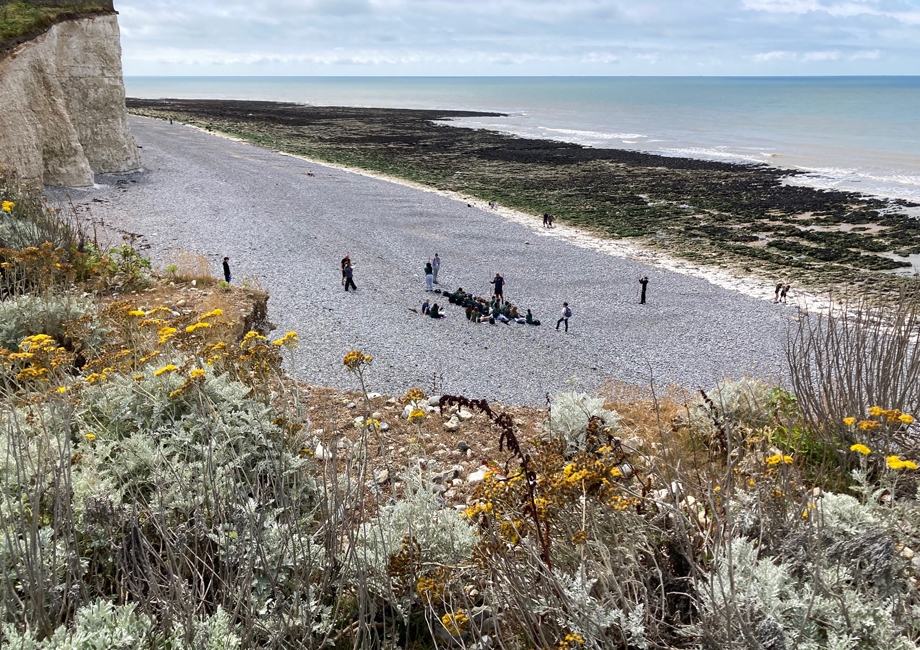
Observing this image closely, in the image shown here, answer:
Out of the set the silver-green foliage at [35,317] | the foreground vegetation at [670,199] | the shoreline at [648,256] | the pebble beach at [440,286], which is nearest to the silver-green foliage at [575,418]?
the pebble beach at [440,286]

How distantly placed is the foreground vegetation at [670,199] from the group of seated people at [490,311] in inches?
407

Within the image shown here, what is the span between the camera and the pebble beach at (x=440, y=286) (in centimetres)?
1203

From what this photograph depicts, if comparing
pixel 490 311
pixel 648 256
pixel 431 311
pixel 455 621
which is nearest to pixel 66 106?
pixel 431 311

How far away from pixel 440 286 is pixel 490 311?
291cm

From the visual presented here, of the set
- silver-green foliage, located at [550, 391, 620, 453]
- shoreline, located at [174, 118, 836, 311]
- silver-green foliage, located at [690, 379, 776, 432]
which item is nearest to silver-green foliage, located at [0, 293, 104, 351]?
silver-green foliage, located at [550, 391, 620, 453]

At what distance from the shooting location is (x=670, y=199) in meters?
32.8

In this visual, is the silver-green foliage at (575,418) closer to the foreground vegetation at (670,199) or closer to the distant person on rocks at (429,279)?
the distant person on rocks at (429,279)

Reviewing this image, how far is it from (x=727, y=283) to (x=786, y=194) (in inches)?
694

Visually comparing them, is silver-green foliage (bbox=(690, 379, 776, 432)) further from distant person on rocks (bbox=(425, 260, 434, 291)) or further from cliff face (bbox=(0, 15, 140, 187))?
cliff face (bbox=(0, 15, 140, 187))

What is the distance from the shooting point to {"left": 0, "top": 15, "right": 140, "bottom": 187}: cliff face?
1714 centimetres

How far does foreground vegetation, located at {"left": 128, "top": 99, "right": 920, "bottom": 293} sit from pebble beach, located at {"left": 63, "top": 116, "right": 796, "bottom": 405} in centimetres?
406

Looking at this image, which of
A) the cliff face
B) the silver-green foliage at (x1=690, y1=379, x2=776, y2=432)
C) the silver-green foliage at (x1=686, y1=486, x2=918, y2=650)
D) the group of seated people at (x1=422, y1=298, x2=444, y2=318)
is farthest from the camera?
the cliff face

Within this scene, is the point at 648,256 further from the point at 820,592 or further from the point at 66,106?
the point at 66,106

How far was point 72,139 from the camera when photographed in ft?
66.2
